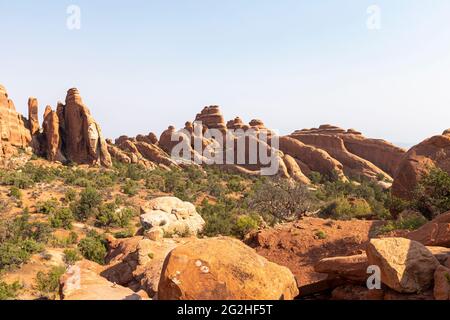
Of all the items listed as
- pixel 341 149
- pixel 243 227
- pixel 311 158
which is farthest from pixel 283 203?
pixel 341 149

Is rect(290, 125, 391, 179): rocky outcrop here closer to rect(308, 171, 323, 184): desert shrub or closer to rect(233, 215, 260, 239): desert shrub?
rect(308, 171, 323, 184): desert shrub

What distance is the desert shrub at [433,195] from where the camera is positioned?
1393cm

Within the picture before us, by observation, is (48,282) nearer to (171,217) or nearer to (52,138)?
(171,217)

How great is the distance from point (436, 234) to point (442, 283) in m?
3.15

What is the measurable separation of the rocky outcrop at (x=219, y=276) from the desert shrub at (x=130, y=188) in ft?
97.3

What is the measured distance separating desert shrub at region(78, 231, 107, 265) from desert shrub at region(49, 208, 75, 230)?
5.33m

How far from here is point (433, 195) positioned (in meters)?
14.5

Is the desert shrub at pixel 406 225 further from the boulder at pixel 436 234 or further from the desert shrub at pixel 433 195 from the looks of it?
the boulder at pixel 436 234

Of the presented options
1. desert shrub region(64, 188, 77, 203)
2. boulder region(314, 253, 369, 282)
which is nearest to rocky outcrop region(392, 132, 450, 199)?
boulder region(314, 253, 369, 282)

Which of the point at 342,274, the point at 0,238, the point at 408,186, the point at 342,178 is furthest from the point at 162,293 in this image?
the point at 342,178

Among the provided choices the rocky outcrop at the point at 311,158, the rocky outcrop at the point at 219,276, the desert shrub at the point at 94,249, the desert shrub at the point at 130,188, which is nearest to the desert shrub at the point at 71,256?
the desert shrub at the point at 94,249

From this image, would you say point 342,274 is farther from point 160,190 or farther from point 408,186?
point 160,190

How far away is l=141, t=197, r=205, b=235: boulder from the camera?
1827 cm

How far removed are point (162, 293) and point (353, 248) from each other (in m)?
9.14
